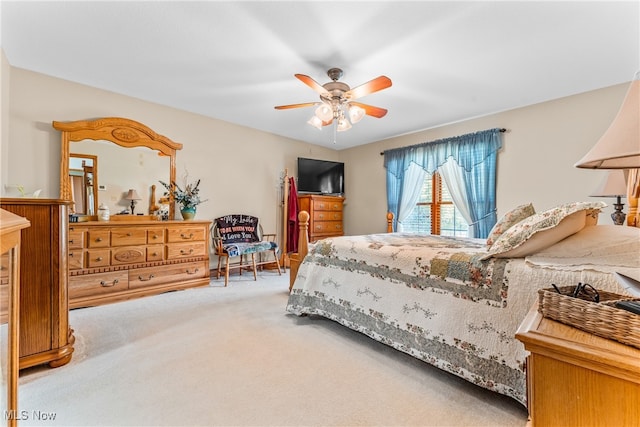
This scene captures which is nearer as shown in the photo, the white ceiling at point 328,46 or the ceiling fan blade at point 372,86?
the white ceiling at point 328,46

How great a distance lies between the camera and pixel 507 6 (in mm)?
1842

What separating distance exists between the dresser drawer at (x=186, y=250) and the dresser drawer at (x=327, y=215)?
1942 millimetres

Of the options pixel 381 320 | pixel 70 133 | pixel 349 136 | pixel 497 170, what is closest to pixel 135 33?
pixel 70 133

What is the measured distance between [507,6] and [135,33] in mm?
2646

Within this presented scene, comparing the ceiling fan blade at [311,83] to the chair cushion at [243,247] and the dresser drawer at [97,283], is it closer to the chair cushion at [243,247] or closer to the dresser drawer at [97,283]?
the chair cushion at [243,247]

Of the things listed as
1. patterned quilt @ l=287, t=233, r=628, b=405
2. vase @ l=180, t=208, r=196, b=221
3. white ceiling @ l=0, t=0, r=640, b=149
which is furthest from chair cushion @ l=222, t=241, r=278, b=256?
white ceiling @ l=0, t=0, r=640, b=149

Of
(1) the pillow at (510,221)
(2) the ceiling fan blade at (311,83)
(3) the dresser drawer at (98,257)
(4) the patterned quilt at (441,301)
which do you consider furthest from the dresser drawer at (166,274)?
(1) the pillow at (510,221)

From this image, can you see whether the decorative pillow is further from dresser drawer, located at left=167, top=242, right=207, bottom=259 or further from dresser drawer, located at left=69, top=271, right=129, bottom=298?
dresser drawer, located at left=69, top=271, right=129, bottom=298

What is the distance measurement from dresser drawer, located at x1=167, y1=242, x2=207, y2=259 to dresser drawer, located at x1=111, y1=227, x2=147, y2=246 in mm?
306

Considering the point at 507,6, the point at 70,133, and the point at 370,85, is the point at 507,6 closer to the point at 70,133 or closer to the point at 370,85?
the point at 370,85

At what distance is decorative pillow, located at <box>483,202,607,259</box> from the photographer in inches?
54.7

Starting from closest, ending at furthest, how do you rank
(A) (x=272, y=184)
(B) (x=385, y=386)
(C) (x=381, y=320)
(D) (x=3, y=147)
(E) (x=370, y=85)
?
(B) (x=385, y=386)
(C) (x=381, y=320)
(E) (x=370, y=85)
(D) (x=3, y=147)
(A) (x=272, y=184)

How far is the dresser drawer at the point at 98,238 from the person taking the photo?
2.88 m

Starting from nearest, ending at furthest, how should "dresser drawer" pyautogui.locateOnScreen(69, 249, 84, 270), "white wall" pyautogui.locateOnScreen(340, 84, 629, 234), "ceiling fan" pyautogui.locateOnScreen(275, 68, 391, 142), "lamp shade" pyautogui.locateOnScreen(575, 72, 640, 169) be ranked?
"lamp shade" pyautogui.locateOnScreen(575, 72, 640, 169)
"ceiling fan" pyautogui.locateOnScreen(275, 68, 391, 142)
"dresser drawer" pyautogui.locateOnScreen(69, 249, 84, 270)
"white wall" pyautogui.locateOnScreen(340, 84, 629, 234)
